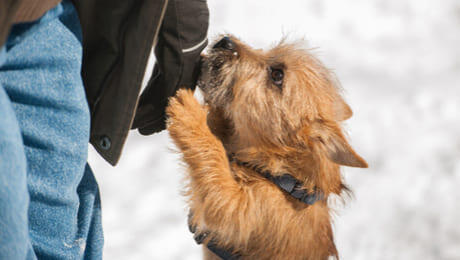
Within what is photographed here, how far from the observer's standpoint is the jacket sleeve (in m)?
1.72

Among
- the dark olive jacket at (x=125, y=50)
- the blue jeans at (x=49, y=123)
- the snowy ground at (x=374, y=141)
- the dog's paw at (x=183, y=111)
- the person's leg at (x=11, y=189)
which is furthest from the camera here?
the snowy ground at (x=374, y=141)

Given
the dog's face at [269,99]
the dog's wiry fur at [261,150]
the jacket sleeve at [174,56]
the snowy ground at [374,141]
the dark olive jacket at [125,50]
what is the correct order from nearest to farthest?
the dark olive jacket at [125,50], the jacket sleeve at [174,56], the dog's wiry fur at [261,150], the dog's face at [269,99], the snowy ground at [374,141]

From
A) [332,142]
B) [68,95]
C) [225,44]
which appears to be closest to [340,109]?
[332,142]

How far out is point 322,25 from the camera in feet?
17.5

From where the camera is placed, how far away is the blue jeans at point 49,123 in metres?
1.30

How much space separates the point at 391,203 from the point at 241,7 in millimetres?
2700

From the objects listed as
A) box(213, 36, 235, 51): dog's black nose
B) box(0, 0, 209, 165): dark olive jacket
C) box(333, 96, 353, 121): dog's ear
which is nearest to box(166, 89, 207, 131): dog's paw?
box(0, 0, 209, 165): dark olive jacket

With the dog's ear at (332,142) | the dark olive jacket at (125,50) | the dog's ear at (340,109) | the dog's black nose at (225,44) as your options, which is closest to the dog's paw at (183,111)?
the dark olive jacket at (125,50)

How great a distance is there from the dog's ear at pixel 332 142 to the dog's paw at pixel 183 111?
0.62m

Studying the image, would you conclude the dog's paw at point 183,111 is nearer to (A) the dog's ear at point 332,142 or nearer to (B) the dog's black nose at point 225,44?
(B) the dog's black nose at point 225,44

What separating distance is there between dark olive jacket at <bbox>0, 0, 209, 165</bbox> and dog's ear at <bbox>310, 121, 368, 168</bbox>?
792mm

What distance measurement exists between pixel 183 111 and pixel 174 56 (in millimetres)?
313

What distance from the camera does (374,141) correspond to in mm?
4617

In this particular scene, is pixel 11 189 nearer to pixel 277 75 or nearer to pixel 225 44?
pixel 225 44
